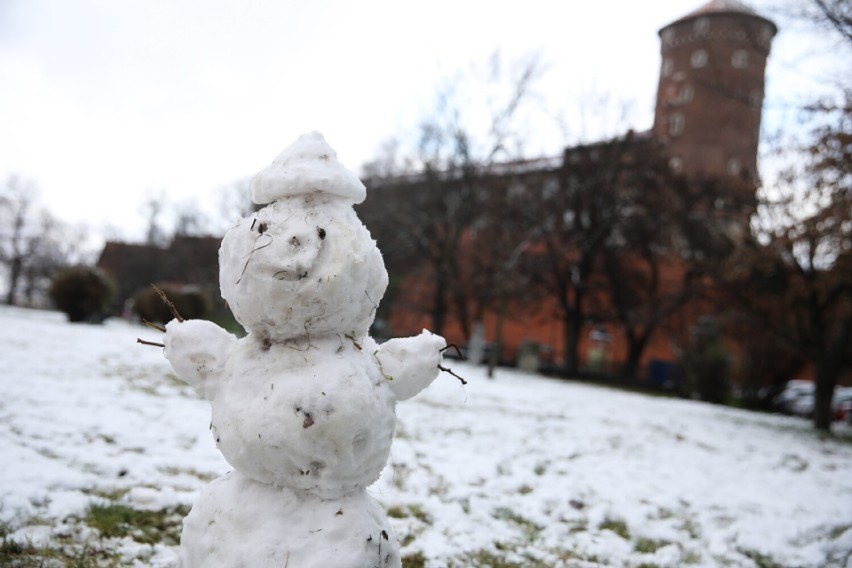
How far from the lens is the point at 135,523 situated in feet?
10.6

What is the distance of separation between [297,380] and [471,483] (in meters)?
3.53

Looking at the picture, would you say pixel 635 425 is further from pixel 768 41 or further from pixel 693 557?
pixel 768 41

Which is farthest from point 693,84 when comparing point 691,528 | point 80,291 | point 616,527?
point 616,527

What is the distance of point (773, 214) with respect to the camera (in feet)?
39.1

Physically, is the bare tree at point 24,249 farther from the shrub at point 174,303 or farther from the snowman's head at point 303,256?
the snowman's head at point 303,256

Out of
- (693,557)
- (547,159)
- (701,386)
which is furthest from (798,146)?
(547,159)

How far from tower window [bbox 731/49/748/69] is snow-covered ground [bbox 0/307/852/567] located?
1260 inches

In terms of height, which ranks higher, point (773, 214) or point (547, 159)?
point (547, 159)

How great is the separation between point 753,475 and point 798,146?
21.9 feet

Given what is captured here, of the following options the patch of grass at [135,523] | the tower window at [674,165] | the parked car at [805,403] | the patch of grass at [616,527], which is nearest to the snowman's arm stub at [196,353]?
the patch of grass at [135,523]

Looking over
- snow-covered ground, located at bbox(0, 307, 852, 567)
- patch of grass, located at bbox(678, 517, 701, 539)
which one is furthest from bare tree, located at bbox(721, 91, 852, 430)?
patch of grass, located at bbox(678, 517, 701, 539)

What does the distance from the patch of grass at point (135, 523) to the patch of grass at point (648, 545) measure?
Result: 2.94 metres

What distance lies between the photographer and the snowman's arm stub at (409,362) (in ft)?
6.59

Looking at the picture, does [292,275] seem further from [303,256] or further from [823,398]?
[823,398]
